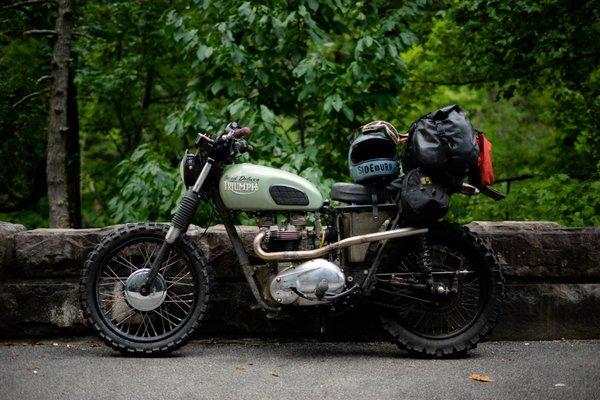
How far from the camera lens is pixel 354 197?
16.2 ft

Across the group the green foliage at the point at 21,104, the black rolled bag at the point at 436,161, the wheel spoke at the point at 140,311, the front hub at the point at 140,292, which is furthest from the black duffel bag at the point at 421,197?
the green foliage at the point at 21,104

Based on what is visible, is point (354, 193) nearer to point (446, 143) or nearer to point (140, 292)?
point (446, 143)

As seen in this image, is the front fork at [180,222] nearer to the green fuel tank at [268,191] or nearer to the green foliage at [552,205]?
the green fuel tank at [268,191]

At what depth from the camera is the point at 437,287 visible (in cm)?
484

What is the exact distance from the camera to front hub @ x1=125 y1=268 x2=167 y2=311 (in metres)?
4.93

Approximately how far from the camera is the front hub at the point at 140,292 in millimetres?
4930

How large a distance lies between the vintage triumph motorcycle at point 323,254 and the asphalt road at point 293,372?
21 cm

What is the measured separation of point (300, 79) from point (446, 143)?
138 inches

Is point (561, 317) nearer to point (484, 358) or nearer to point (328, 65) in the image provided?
point (484, 358)

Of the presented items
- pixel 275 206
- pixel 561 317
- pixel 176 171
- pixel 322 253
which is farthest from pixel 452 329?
pixel 176 171

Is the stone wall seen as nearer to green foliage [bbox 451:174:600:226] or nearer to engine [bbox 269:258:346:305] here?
engine [bbox 269:258:346:305]

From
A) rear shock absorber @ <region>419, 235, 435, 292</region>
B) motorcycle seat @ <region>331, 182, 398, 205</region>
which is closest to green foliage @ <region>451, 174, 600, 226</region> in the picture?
rear shock absorber @ <region>419, 235, 435, 292</region>

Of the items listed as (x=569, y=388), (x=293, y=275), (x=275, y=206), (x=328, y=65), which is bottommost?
(x=569, y=388)

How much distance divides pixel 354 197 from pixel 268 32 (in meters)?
3.05
